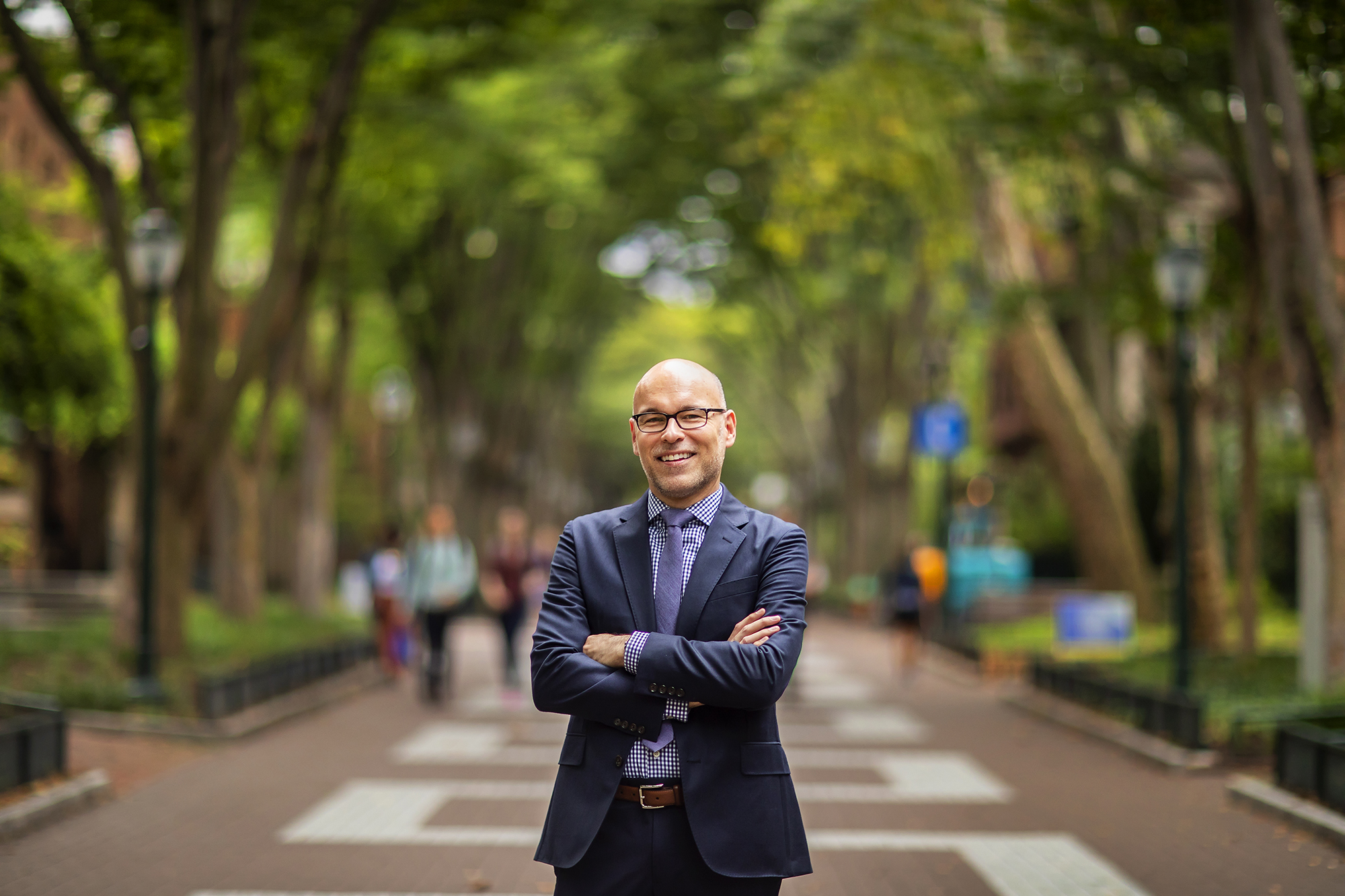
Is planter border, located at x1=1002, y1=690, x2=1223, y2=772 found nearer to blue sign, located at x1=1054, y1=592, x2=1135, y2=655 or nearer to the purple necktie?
blue sign, located at x1=1054, y1=592, x2=1135, y2=655

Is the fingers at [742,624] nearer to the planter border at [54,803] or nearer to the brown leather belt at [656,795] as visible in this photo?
the brown leather belt at [656,795]

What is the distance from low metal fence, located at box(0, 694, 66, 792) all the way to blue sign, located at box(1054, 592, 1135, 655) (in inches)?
491

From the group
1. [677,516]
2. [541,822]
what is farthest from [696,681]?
[541,822]

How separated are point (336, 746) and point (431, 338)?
18.1 metres

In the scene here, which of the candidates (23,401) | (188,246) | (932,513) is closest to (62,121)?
(188,246)

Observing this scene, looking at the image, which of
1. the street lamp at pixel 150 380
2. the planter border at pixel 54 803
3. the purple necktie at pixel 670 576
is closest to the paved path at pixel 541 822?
the planter border at pixel 54 803

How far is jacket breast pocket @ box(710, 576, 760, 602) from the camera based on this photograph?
378 centimetres

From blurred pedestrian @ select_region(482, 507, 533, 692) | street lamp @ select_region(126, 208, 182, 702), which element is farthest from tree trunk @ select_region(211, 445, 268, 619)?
street lamp @ select_region(126, 208, 182, 702)

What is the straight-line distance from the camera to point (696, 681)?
3.58 meters

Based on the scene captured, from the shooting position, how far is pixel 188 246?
14.9m

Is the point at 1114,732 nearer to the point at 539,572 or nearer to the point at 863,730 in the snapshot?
the point at 863,730

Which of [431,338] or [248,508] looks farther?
[431,338]

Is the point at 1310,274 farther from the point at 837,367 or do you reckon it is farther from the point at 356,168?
the point at 837,367

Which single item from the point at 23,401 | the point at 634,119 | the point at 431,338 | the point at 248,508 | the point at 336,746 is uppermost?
the point at 634,119
